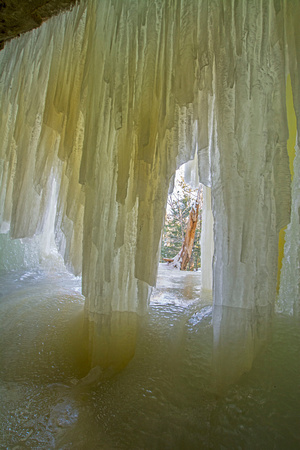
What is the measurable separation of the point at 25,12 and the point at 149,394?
9.01ft

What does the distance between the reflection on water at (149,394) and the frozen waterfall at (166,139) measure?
0.45ft

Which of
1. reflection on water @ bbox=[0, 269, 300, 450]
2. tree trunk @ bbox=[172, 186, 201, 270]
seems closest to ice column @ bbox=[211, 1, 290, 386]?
reflection on water @ bbox=[0, 269, 300, 450]

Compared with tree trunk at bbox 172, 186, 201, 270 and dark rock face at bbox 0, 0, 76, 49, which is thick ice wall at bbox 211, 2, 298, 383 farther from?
tree trunk at bbox 172, 186, 201, 270

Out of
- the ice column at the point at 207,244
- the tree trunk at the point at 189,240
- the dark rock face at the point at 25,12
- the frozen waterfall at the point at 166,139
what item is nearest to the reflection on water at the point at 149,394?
the frozen waterfall at the point at 166,139

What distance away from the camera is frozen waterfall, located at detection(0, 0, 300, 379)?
125 cm

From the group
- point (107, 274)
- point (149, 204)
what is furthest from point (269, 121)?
point (107, 274)

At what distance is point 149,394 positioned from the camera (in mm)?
1205

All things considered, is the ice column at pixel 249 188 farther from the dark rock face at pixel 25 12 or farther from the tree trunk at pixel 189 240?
the tree trunk at pixel 189 240

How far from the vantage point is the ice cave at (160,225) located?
110 cm

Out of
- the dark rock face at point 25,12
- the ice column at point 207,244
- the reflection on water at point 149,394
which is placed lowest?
the reflection on water at point 149,394

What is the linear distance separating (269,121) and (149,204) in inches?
29.9

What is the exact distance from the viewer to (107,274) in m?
1.49

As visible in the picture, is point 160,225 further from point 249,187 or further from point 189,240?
point 189,240

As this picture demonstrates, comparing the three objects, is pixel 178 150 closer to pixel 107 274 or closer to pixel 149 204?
pixel 149 204
